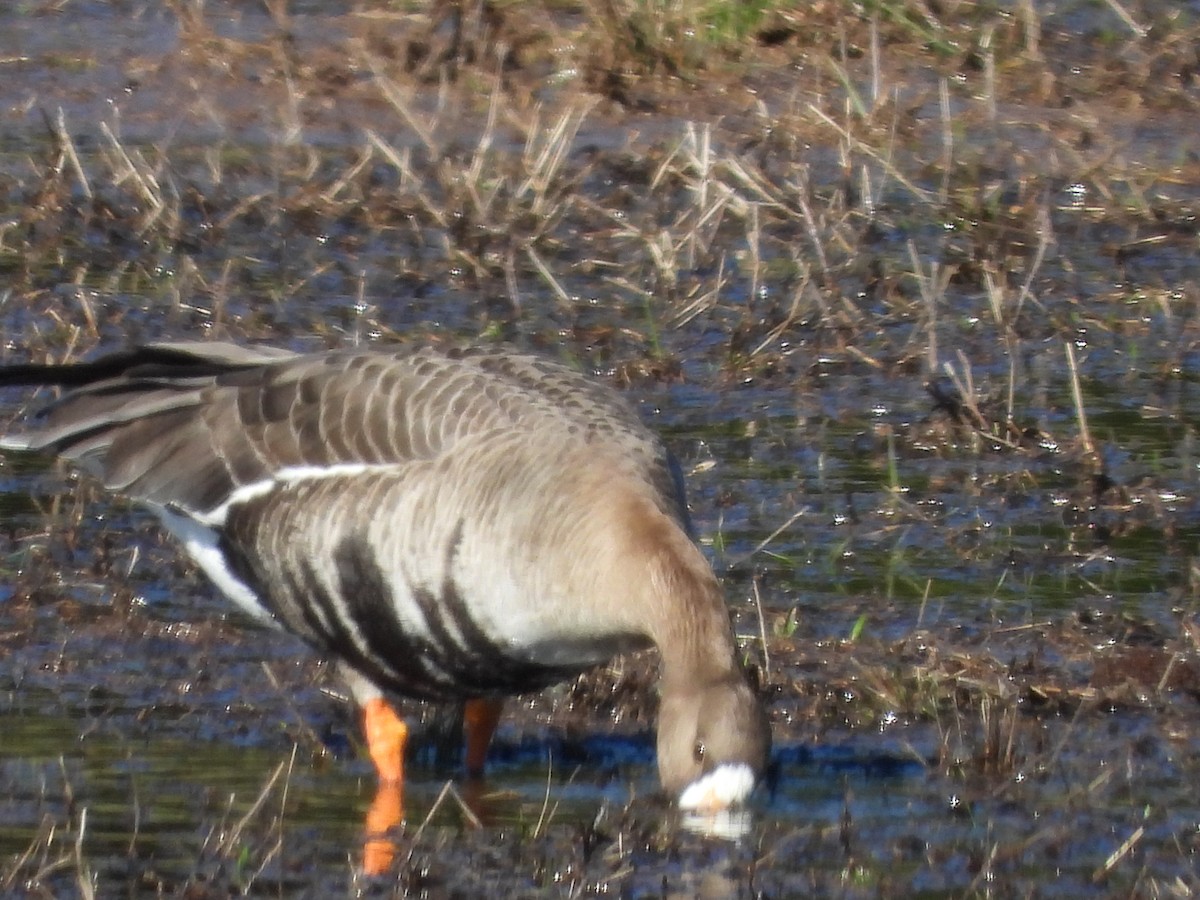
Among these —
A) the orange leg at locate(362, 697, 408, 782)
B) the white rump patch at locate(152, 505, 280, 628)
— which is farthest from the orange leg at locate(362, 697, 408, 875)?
the white rump patch at locate(152, 505, 280, 628)

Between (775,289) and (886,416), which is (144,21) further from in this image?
(886,416)

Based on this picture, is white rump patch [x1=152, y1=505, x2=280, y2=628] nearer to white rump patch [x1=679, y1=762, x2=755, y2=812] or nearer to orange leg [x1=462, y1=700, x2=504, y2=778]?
orange leg [x1=462, y1=700, x2=504, y2=778]

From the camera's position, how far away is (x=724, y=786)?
18.1ft

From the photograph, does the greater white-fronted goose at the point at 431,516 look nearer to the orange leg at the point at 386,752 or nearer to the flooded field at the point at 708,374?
the orange leg at the point at 386,752

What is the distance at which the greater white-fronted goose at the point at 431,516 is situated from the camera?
5.69m

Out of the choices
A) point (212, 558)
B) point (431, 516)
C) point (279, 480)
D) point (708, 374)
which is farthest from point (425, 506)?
point (708, 374)

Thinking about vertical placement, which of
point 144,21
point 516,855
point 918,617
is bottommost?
point 144,21

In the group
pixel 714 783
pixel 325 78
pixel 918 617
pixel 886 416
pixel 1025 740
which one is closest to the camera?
pixel 714 783

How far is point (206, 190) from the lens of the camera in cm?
1119

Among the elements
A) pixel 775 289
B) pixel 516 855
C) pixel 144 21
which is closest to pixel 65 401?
pixel 516 855

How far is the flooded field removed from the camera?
5.94m

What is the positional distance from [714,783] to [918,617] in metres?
2.10

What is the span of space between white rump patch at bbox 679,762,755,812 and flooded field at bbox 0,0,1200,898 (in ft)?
0.35

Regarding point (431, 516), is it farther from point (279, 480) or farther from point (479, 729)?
point (479, 729)
